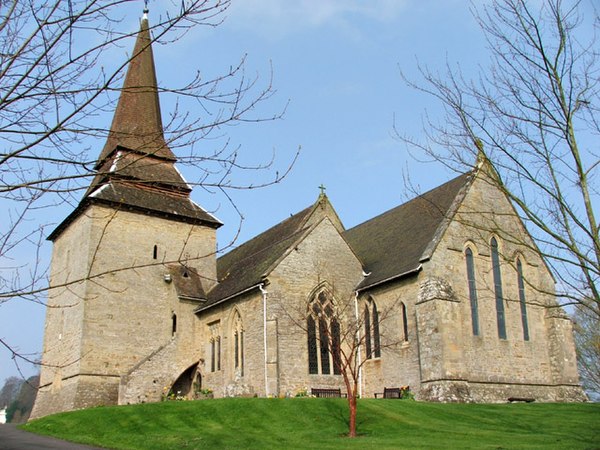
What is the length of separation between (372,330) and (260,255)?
6597mm

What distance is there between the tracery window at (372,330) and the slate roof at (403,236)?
0.96m

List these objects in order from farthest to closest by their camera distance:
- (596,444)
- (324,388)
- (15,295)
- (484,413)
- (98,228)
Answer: (98,228) < (324,388) < (484,413) < (596,444) < (15,295)

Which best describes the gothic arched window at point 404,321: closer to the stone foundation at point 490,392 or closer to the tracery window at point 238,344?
the stone foundation at point 490,392

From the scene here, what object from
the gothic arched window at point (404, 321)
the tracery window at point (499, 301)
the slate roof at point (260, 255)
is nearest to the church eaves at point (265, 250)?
the slate roof at point (260, 255)

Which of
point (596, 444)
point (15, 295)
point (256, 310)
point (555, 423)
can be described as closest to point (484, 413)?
point (555, 423)

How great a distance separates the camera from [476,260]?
27.5m

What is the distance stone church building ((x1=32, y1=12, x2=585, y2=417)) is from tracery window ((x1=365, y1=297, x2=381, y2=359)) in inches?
3.4

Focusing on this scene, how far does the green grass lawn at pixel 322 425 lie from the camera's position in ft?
51.3

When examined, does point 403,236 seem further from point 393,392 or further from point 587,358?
point 587,358

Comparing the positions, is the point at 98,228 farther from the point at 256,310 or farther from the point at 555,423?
the point at 555,423

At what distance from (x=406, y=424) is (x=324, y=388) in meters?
7.89

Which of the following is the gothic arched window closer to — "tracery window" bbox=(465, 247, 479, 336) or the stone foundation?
the stone foundation

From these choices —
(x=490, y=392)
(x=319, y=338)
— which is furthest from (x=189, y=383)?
(x=490, y=392)

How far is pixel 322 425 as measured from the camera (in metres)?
19.2
